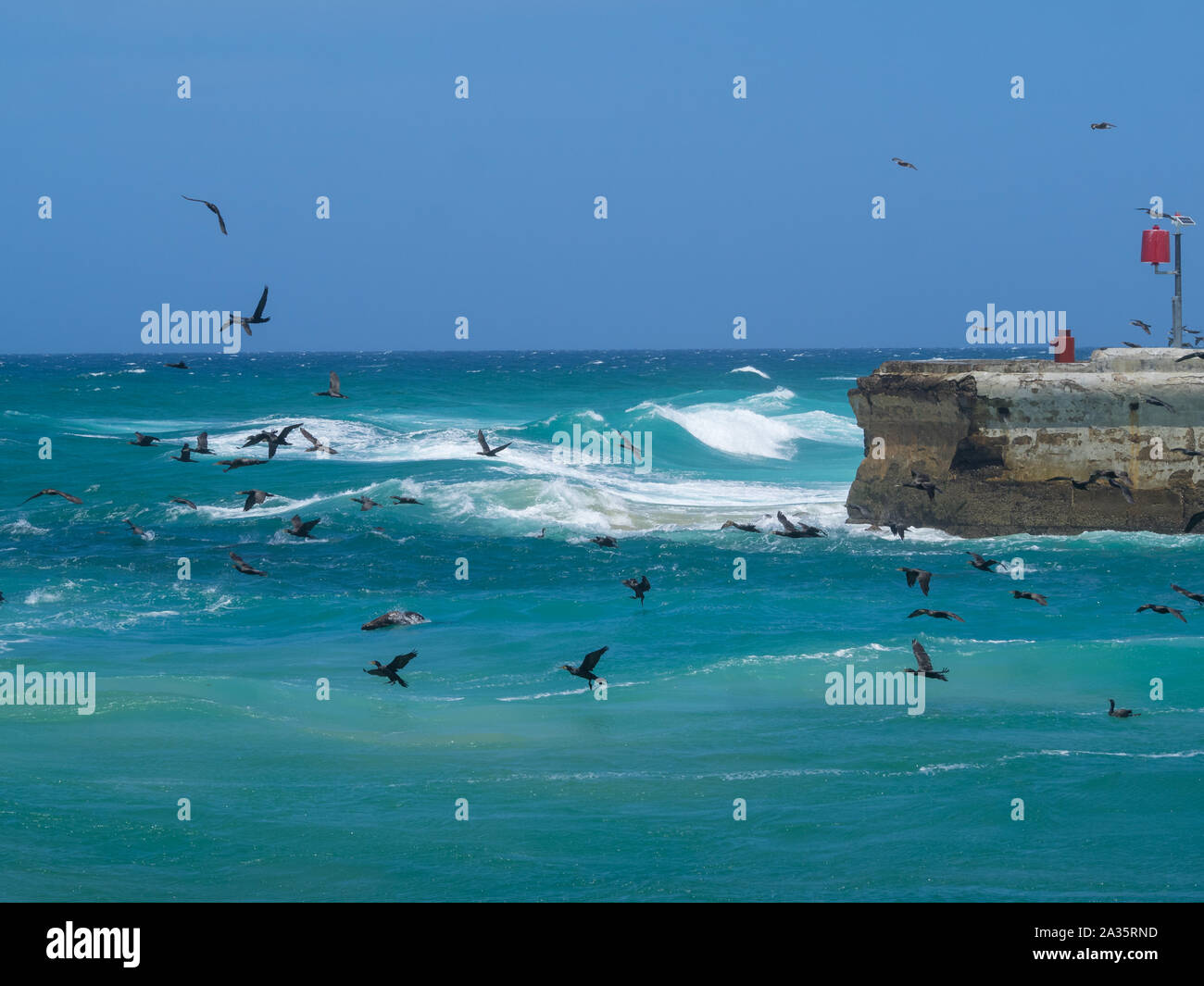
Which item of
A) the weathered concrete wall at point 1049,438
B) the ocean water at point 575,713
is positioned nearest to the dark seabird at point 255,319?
the ocean water at point 575,713

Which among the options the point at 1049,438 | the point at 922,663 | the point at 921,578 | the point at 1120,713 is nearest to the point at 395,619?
the point at 921,578

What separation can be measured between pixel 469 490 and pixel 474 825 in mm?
19920

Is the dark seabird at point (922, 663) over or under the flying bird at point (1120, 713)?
over

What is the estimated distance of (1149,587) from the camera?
2041 cm

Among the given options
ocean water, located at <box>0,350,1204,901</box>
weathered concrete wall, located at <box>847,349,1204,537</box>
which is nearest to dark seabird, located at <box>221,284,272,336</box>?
ocean water, located at <box>0,350,1204,901</box>

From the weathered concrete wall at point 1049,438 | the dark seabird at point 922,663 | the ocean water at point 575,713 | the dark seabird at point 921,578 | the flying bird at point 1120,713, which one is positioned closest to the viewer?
the ocean water at point 575,713

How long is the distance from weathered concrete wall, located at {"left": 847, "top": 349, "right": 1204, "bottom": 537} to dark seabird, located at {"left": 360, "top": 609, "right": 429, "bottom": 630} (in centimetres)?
932

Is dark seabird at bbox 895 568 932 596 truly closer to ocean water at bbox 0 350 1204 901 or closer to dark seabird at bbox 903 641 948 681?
ocean water at bbox 0 350 1204 901

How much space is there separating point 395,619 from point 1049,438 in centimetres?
1063

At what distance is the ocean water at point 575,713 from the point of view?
10375mm

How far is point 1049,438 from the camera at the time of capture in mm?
22672

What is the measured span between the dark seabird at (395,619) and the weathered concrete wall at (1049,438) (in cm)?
932

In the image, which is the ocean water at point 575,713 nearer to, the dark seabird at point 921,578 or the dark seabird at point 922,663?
the dark seabird at point 922,663

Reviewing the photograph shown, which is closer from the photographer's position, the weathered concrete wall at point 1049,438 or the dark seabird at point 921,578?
the dark seabird at point 921,578
